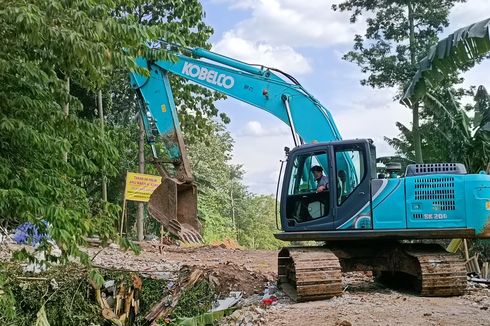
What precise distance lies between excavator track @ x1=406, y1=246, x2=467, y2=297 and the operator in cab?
1509mm

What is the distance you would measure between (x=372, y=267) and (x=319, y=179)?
1.58 m

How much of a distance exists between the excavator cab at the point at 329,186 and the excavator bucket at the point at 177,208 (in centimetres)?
339

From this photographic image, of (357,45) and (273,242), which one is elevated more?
(357,45)

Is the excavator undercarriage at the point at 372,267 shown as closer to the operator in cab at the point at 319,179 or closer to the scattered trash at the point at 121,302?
the operator in cab at the point at 319,179

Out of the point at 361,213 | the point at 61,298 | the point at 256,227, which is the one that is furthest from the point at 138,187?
the point at 256,227

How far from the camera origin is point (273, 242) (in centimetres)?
4628

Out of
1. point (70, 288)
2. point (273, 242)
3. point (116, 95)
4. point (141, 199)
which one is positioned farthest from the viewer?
point (273, 242)

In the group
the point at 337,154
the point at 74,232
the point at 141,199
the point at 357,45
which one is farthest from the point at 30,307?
the point at 357,45

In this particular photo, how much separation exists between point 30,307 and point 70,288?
597 millimetres

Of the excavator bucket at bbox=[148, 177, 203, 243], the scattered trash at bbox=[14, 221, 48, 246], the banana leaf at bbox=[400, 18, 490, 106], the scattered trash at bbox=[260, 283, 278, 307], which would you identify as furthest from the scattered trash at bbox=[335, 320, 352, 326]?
the excavator bucket at bbox=[148, 177, 203, 243]

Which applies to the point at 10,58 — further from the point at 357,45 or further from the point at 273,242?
the point at 273,242

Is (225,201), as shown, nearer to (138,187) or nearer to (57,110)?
(138,187)

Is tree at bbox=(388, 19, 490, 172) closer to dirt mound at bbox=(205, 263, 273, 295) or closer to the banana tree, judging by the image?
the banana tree

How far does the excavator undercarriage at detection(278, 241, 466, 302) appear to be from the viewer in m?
7.13
